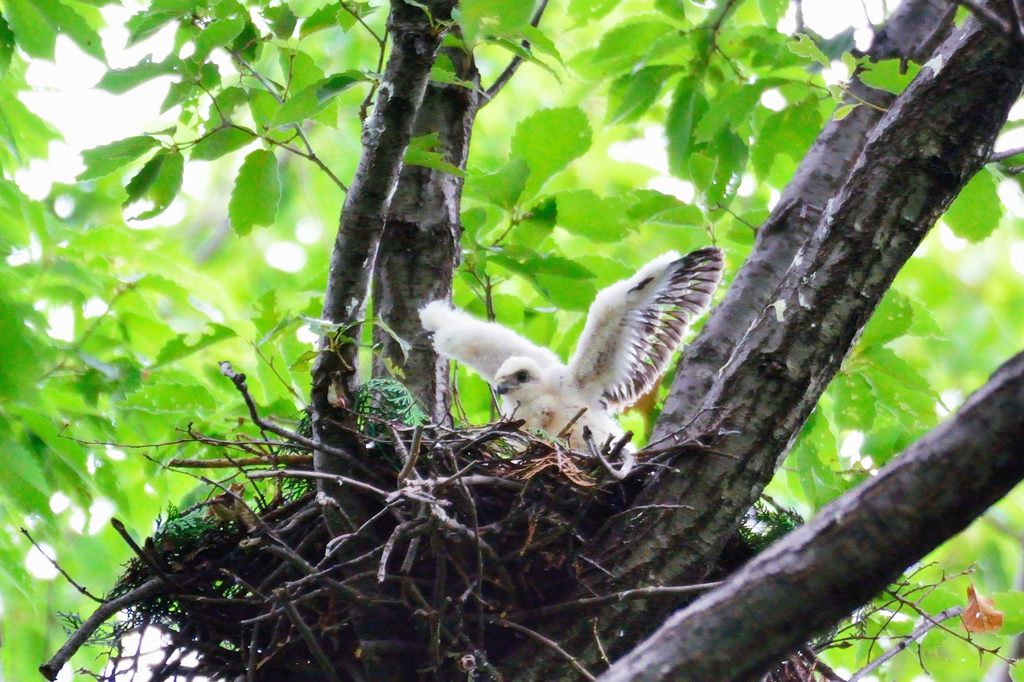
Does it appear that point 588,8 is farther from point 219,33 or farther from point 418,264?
point 219,33

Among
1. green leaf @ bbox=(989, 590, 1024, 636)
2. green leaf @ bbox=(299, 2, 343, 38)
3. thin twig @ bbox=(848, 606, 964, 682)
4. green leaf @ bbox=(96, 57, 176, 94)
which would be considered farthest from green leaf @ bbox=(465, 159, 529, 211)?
green leaf @ bbox=(989, 590, 1024, 636)

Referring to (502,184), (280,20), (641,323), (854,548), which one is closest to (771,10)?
(502,184)

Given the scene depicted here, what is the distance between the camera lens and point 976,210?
3.71 metres

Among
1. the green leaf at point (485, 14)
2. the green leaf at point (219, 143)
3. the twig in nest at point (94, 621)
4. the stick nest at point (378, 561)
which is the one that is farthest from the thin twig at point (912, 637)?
the green leaf at point (219, 143)

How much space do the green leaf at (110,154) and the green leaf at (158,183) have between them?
0.07 meters

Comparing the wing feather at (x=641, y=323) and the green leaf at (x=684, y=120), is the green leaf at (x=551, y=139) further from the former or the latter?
the green leaf at (x=684, y=120)

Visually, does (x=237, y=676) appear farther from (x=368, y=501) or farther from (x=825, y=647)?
(x=825, y=647)

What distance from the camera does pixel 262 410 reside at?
391cm

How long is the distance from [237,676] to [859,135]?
2962 millimetres

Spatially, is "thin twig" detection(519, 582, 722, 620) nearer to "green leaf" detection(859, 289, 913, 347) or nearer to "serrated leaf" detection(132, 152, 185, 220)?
"green leaf" detection(859, 289, 913, 347)

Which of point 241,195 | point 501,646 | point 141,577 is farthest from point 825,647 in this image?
point 241,195

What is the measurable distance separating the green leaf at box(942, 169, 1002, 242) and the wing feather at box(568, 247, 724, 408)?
2.82 ft

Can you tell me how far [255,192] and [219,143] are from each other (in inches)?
7.4

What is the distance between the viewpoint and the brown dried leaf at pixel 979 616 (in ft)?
10.6
